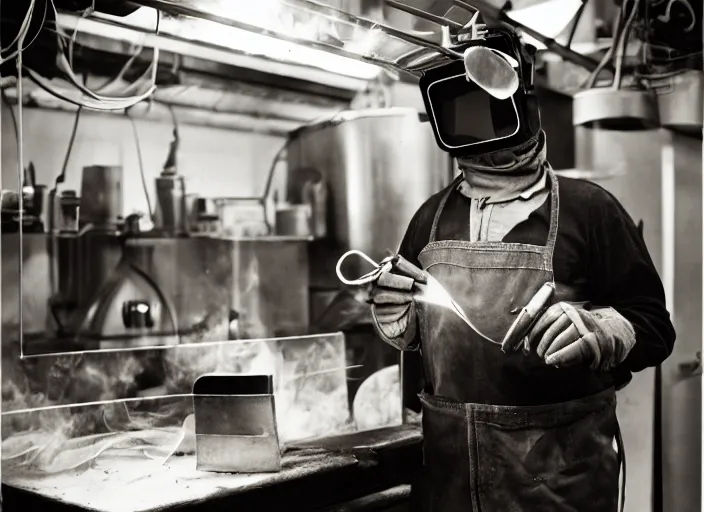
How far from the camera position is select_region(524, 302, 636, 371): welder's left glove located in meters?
1.58

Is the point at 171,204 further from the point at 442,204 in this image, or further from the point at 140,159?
the point at 442,204

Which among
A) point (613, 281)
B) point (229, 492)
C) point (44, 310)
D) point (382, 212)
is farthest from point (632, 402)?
point (44, 310)

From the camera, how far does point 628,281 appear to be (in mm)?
1731

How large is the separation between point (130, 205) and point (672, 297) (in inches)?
57.0

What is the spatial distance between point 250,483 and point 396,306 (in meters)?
0.56

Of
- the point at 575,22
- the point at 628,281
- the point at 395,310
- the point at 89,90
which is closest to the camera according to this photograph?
the point at 89,90

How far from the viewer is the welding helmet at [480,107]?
5.83ft

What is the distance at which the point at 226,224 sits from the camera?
1.79m

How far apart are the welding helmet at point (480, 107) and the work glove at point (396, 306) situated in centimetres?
37

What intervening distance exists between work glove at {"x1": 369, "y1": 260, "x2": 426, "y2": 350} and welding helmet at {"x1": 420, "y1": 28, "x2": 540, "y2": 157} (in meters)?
0.37

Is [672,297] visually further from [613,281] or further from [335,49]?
[335,49]

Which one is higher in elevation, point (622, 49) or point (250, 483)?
point (622, 49)

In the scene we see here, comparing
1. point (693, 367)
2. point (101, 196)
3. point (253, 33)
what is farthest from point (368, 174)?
point (693, 367)

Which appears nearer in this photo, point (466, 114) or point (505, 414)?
point (505, 414)
